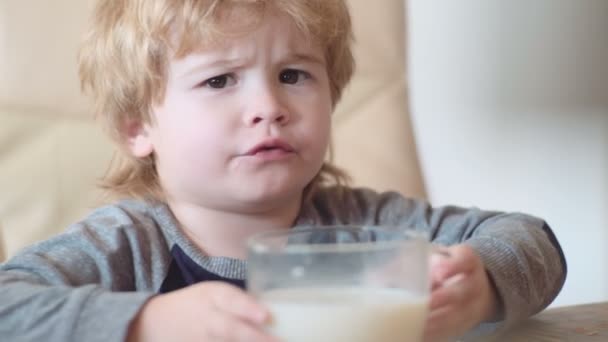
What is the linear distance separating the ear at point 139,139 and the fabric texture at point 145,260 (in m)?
0.07

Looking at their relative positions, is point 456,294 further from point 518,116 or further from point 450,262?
point 518,116

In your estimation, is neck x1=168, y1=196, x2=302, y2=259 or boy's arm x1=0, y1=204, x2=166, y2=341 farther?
neck x1=168, y1=196, x2=302, y2=259

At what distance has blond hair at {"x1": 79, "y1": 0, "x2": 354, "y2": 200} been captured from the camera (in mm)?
905

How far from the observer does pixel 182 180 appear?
38.0 inches

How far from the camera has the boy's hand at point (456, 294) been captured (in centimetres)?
64

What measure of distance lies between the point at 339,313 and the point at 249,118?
422 mm

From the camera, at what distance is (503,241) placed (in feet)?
2.81

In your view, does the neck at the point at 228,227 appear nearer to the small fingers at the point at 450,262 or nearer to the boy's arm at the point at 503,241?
the boy's arm at the point at 503,241

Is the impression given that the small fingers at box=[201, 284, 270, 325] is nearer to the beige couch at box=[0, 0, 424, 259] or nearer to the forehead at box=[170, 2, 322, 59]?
the forehead at box=[170, 2, 322, 59]

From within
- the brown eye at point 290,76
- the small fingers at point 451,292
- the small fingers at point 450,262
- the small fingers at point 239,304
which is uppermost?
the brown eye at point 290,76

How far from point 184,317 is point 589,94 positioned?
43.3 inches

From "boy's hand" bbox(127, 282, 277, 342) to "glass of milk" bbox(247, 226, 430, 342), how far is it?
0.02 metres

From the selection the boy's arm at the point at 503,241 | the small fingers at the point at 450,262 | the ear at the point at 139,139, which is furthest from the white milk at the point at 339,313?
the ear at the point at 139,139

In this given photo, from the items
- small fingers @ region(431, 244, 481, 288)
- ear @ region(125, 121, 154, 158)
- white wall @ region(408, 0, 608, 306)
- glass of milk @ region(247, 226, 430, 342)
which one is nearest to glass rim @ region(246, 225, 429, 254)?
glass of milk @ region(247, 226, 430, 342)
